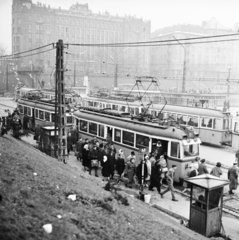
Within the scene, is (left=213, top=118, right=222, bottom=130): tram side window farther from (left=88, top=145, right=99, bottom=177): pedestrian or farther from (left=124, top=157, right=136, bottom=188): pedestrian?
(left=124, top=157, right=136, bottom=188): pedestrian

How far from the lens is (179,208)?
11117mm

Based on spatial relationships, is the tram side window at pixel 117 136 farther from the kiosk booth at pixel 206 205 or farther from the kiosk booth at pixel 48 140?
the kiosk booth at pixel 206 205

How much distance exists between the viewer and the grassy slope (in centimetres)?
572

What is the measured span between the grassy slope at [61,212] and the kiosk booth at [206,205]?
0.49m

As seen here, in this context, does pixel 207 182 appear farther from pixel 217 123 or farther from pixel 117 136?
pixel 217 123

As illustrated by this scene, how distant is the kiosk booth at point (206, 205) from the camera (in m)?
8.71

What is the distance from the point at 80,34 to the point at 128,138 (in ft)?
254

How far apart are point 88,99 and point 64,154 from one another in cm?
1845

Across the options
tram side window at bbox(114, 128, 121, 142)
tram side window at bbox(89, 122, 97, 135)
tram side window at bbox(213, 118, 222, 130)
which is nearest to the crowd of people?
tram side window at bbox(114, 128, 121, 142)

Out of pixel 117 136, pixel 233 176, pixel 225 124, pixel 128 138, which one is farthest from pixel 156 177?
pixel 225 124

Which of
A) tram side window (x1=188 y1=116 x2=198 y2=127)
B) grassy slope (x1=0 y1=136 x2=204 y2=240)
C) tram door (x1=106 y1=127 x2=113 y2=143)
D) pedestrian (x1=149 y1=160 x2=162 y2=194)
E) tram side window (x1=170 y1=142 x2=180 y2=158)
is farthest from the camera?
tram side window (x1=188 y1=116 x2=198 y2=127)

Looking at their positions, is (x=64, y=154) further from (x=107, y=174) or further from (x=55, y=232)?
(x=55, y=232)

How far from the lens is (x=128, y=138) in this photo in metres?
15.7

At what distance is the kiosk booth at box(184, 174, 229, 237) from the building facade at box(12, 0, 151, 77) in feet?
228
